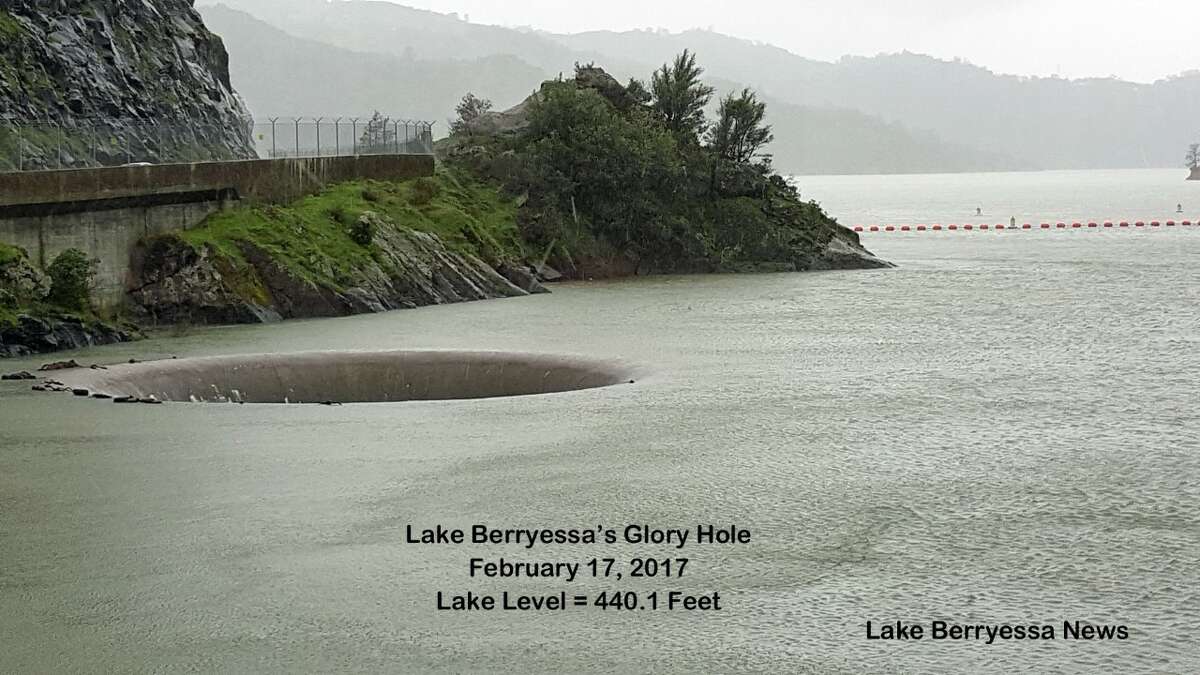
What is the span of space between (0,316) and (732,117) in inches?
1624

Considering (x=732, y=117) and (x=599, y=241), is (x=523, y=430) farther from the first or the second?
(x=732, y=117)

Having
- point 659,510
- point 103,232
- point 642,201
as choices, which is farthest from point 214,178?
point 659,510

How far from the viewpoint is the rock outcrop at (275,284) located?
4303 cm

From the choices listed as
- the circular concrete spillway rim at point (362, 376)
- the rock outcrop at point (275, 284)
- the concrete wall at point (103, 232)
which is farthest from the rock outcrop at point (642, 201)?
the circular concrete spillway rim at point (362, 376)

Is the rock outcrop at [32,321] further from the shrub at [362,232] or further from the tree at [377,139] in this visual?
the tree at [377,139]

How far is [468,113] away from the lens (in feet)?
248

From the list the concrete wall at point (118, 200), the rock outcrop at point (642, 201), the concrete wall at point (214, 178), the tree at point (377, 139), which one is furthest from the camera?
the rock outcrop at point (642, 201)

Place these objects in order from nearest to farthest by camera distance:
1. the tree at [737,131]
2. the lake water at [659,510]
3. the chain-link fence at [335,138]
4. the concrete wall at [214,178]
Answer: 1. the lake water at [659,510]
2. the concrete wall at [214,178]
3. the chain-link fence at [335,138]
4. the tree at [737,131]

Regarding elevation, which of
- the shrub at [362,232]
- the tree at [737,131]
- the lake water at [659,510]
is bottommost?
the lake water at [659,510]

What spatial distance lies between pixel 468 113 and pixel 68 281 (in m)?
38.9

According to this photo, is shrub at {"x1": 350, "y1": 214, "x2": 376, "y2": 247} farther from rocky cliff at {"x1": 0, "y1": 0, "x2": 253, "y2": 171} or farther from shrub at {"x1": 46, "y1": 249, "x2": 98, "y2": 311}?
shrub at {"x1": 46, "y1": 249, "x2": 98, "y2": 311}

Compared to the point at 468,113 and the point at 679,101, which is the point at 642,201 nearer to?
the point at 679,101

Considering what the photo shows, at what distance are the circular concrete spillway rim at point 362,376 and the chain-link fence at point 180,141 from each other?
433 inches

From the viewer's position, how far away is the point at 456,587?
16.3m
